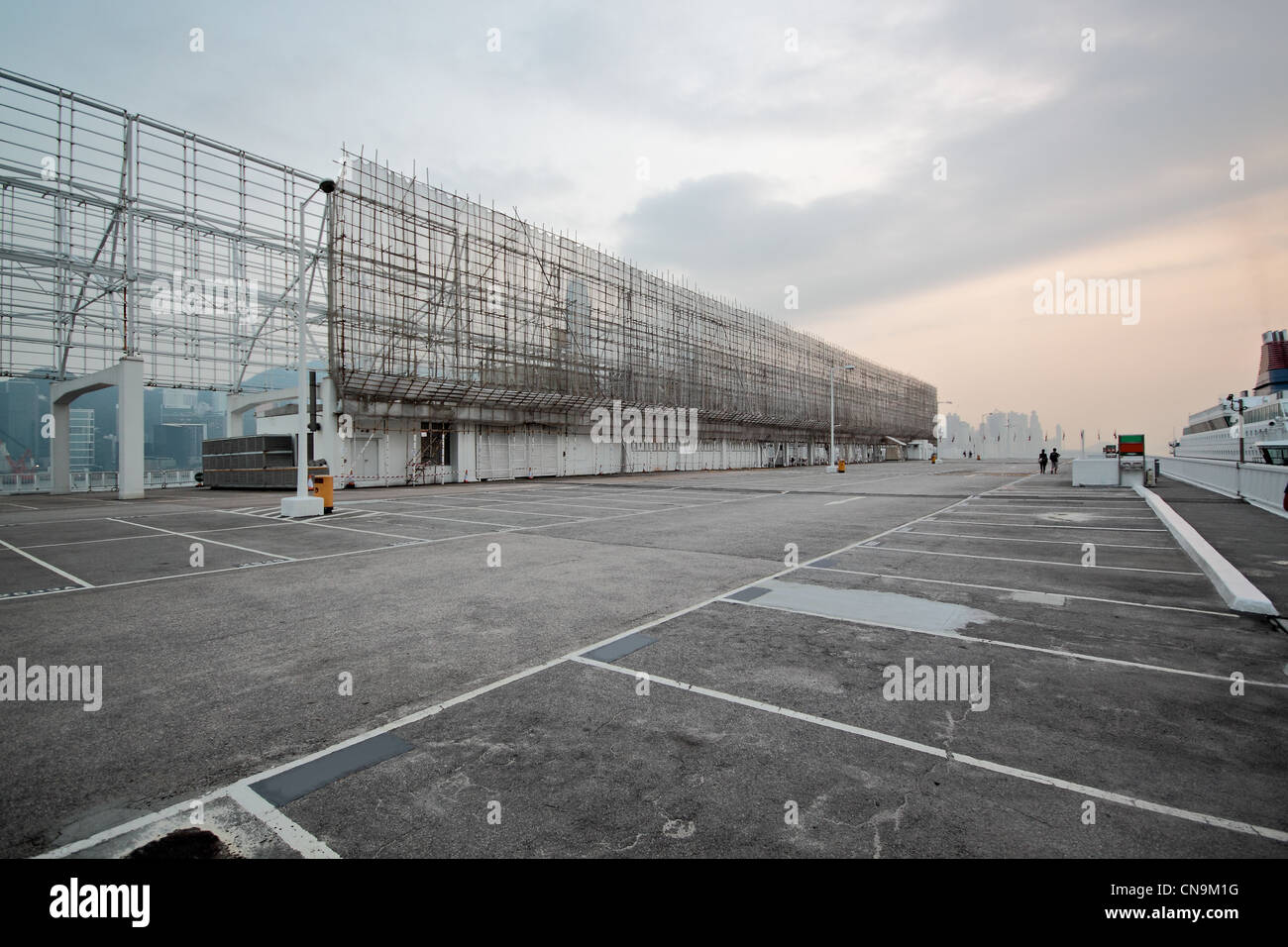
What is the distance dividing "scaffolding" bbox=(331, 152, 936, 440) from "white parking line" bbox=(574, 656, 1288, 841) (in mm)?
31893

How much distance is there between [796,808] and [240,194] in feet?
140

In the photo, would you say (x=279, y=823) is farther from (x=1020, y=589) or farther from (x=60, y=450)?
(x=60, y=450)

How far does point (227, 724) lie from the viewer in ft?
12.6

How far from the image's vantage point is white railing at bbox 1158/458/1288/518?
15.0 m

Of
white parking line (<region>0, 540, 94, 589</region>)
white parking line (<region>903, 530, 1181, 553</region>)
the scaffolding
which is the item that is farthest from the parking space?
the scaffolding

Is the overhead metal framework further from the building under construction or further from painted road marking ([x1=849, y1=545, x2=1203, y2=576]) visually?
painted road marking ([x1=849, y1=545, x2=1203, y2=576])

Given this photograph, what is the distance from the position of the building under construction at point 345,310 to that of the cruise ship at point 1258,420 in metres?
39.0

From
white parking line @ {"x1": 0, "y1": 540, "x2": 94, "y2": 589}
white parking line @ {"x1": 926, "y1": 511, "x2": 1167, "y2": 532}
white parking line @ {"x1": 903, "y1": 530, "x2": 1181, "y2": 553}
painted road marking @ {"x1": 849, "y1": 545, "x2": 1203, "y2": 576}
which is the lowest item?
white parking line @ {"x1": 0, "y1": 540, "x2": 94, "y2": 589}

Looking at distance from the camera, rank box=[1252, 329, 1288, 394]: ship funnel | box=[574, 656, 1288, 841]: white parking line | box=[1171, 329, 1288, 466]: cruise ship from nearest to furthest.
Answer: box=[574, 656, 1288, 841]: white parking line < box=[1171, 329, 1288, 466]: cruise ship < box=[1252, 329, 1288, 394]: ship funnel

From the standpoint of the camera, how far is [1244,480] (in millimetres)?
18609

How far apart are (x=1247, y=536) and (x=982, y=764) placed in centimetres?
1266
